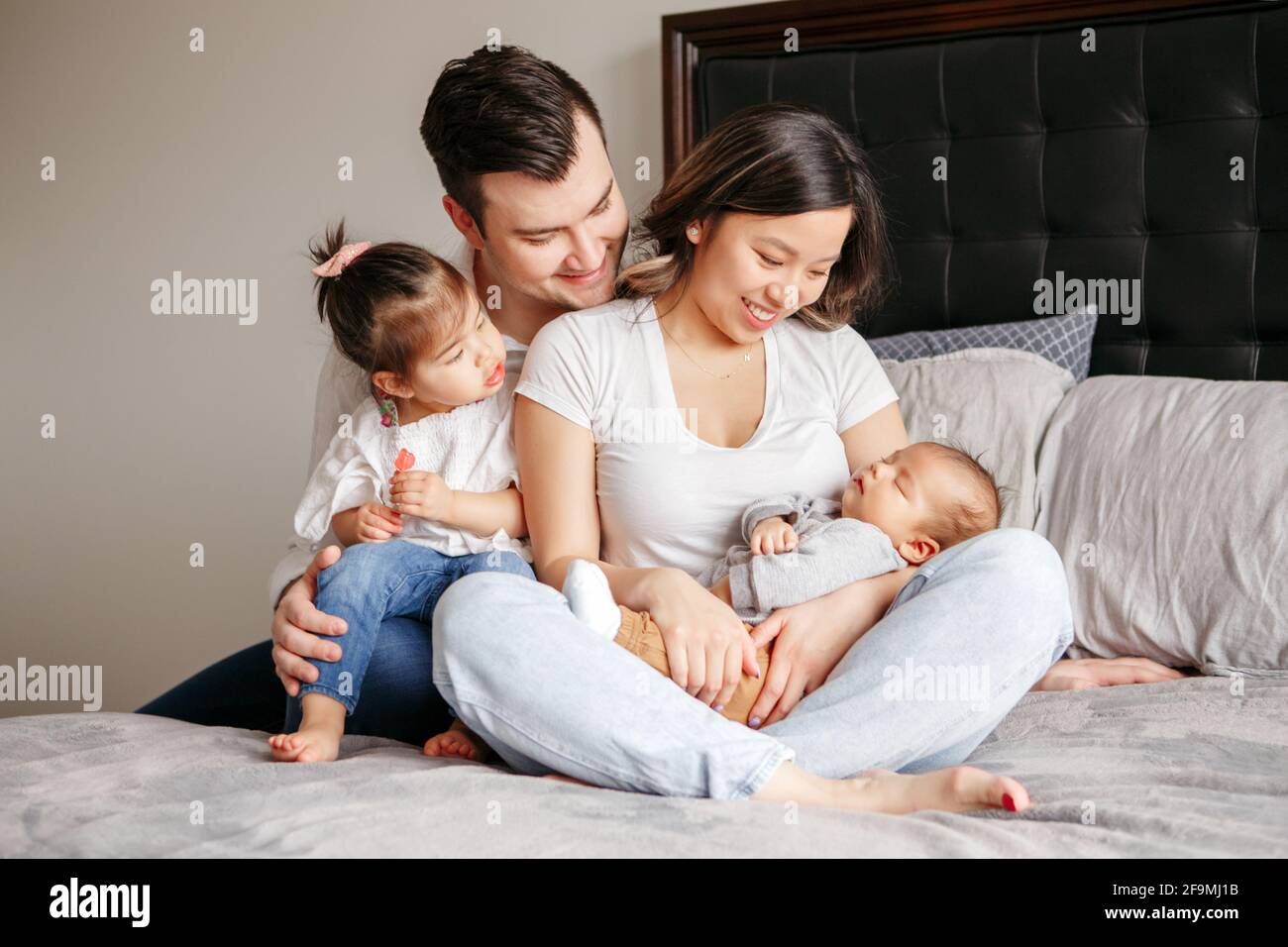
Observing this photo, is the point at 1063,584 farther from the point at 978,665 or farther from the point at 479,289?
the point at 479,289

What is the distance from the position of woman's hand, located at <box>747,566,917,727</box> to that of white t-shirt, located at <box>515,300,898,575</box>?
0.22 m

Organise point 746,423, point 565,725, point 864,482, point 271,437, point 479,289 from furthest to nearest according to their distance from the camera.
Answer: point 271,437, point 479,289, point 746,423, point 864,482, point 565,725

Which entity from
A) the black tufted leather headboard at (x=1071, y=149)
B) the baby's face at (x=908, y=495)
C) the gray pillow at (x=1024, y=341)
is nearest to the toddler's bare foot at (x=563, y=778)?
the baby's face at (x=908, y=495)

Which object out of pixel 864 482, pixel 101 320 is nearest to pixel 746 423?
pixel 864 482

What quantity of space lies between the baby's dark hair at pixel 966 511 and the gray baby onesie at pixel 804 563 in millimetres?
77

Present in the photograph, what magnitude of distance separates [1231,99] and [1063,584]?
1303 mm

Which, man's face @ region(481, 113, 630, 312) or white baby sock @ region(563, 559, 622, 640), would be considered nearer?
white baby sock @ region(563, 559, 622, 640)

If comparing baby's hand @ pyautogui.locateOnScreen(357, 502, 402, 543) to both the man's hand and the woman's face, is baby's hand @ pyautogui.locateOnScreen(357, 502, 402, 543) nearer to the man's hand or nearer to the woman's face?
the man's hand

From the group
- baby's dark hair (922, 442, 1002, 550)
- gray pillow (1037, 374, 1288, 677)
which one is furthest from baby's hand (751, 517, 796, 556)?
gray pillow (1037, 374, 1288, 677)

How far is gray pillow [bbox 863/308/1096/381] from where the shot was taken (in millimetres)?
2242

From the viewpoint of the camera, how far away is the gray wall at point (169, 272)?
316 cm

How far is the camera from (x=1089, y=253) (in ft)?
7.74

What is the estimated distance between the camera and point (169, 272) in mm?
3414

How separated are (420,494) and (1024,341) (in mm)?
1227
